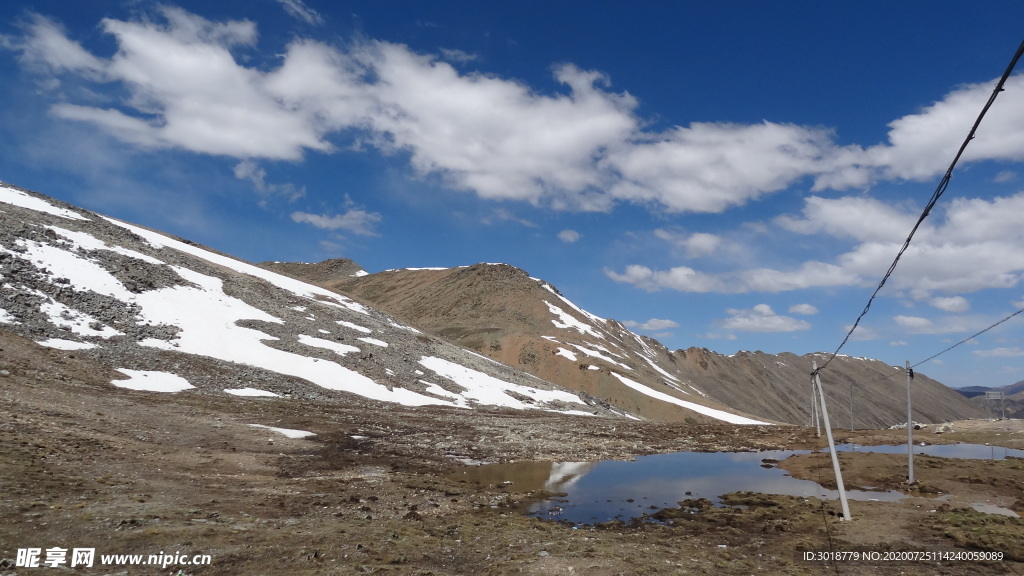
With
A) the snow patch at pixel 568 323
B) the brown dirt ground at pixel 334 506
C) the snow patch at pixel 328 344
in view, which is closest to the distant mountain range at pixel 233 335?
the snow patch at pixel 328 344

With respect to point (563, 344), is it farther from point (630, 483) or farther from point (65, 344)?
point (65, 344)

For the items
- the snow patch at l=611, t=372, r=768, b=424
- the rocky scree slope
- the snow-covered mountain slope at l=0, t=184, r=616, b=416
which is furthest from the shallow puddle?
the snow patch at l=611, t=372, r=768, b=424

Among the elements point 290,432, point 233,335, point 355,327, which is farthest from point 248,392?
point 355,327

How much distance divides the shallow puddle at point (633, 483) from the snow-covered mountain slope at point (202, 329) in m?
25.1

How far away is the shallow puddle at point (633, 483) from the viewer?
23.4 m

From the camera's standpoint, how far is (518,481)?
28406mm

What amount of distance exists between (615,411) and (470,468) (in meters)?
55.3

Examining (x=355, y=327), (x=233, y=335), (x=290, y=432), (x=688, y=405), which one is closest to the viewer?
(x=290, y=432)

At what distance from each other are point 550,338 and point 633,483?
92072 mm

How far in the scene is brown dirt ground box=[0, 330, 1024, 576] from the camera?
520 inches

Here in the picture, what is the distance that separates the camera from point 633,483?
30078 mm

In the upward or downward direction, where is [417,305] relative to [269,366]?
upward

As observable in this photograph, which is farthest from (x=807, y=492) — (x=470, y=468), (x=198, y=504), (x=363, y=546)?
(x=198, y=504)

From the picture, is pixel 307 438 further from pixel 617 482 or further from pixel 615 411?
pixel 615 411
